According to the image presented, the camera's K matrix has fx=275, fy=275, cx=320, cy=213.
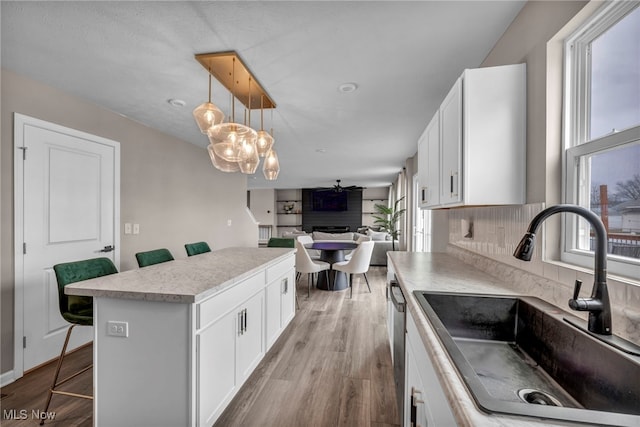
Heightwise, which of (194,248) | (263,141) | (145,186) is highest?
(263,141)

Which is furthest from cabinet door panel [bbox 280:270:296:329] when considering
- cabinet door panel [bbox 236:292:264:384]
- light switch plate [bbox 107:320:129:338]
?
light switch plate [bbox 107:320:129:338]

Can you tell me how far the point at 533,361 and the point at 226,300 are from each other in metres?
1.51

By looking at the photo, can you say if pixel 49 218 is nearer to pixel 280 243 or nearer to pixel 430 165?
pixel 280 243

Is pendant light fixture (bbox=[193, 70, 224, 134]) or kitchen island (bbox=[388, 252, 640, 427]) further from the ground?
pendant light fixture (bbox=[193, 70, 224, 134])

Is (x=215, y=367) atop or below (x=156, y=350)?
below

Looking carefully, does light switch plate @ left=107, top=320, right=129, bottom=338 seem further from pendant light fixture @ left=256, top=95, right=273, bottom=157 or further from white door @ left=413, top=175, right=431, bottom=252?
white door @ left=413, top=175, right=431, bottom=252

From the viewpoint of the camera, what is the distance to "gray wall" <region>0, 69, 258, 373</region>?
6.89ft

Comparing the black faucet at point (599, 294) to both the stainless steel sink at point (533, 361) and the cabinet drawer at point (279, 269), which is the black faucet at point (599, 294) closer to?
the stainless steel sink at point (533, 361)

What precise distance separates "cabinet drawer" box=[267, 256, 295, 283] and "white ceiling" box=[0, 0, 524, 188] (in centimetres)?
157

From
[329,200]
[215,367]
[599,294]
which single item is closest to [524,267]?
[599,294]

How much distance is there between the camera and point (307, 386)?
6.58 ft

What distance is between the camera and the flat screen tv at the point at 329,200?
10.7 m

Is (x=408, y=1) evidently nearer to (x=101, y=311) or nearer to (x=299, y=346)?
(x=101, y=311)

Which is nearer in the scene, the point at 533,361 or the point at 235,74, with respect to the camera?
the point at 533,361
